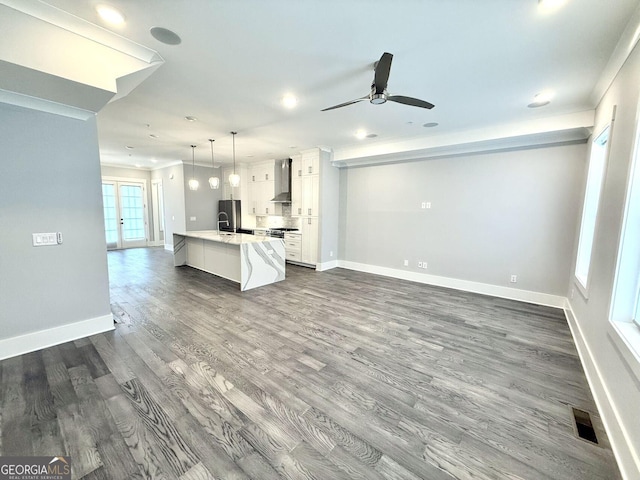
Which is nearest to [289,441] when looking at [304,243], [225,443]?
[225,443]

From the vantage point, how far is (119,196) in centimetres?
851

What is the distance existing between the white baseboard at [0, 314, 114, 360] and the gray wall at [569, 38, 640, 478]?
4566 mm

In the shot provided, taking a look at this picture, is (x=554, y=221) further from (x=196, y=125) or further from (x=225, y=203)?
(x=225, y=203)

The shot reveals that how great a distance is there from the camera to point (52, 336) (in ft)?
8.93

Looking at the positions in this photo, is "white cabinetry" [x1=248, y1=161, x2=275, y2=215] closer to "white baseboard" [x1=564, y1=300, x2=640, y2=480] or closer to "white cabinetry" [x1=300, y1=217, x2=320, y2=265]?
"white cabinetry" [x1=300, y1=217, x2=320, y2=265]

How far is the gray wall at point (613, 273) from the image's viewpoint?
1.54 m

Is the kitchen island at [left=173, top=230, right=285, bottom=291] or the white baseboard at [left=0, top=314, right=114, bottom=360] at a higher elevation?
the kitchen island at [left=173, top=230, right=285, bottom=291]

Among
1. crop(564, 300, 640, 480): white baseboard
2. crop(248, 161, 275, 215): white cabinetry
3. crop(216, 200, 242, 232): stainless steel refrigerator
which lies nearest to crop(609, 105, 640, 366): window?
crop(564, 300, 640, 480): white baseboard

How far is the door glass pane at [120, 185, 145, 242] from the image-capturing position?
866 cm

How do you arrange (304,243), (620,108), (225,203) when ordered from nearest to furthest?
(620,108), (304,243), (225,203)

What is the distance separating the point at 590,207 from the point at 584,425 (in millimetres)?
2892

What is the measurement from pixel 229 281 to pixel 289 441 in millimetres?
3880

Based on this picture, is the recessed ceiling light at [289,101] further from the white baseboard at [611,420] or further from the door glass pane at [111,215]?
the door glass pane at [111,215]

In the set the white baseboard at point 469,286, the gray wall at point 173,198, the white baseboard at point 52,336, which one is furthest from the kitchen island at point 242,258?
the gray wall at point 173,198
